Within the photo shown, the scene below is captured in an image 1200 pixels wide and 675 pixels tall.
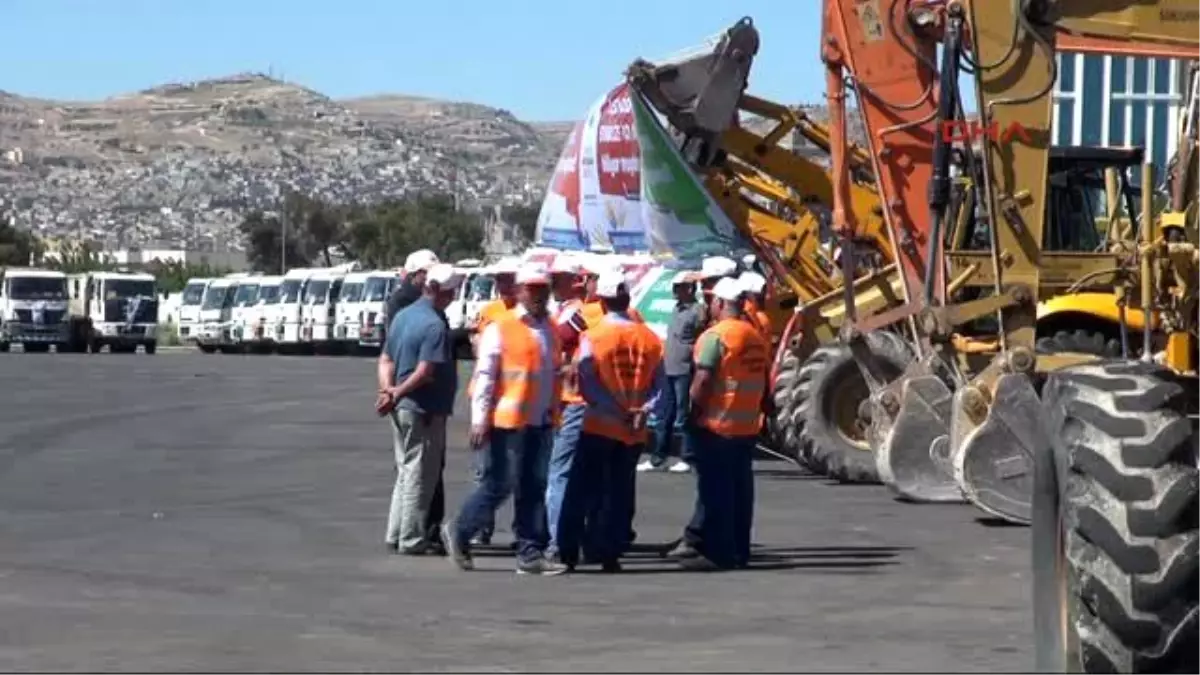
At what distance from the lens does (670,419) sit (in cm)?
2564

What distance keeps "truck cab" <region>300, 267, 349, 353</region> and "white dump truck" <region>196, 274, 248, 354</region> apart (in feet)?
13.2

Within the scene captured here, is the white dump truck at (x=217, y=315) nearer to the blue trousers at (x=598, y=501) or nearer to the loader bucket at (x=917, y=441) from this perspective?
the loader bucket at (x=917, y=441)

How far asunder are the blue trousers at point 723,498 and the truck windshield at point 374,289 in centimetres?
5698

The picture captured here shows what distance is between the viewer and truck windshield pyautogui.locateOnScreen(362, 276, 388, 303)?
74000mm

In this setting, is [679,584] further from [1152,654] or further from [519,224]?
[519,224]

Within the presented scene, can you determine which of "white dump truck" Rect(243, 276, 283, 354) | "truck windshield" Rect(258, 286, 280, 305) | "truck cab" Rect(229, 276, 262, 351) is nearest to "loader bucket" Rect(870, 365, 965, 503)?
"white dump truck" Rect(243, 276, 283, 354)

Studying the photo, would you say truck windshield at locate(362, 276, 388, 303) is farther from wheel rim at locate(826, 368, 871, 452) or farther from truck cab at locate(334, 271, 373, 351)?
wheel rim at locate(826, 368, 871, 452)

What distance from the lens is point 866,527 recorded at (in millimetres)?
19828

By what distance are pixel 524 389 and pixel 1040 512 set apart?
247 inches

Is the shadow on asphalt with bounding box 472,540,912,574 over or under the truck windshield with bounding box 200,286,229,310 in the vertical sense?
under

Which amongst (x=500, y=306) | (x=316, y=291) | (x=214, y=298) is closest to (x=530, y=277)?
(x=500, y=306)

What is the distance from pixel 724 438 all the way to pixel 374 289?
189ft

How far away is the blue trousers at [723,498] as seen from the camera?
16938 millimetres

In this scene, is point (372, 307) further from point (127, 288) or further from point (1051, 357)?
point (1051, 357)
